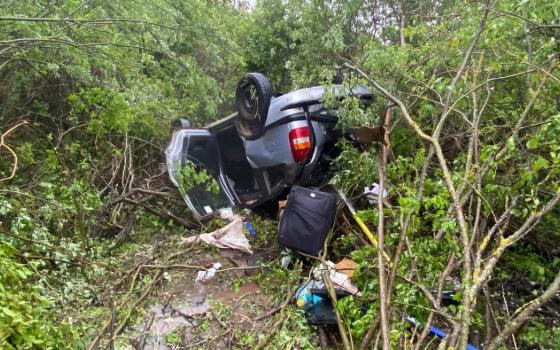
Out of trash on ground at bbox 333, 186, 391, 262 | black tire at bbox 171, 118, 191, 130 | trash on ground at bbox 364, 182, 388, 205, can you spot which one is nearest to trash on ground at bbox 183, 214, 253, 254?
trash on ground at bbox 333, 186, 391, 262

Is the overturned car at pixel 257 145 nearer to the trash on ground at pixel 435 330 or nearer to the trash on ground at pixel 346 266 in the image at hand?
the trash on ground at pixel 346 266

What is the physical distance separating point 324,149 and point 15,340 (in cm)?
345

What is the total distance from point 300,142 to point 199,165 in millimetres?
1496

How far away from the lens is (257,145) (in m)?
4.73

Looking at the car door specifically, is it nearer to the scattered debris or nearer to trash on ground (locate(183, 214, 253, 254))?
trash on ground (locate(183, 214, 253, 254))

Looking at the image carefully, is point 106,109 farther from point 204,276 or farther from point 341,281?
point 341,281

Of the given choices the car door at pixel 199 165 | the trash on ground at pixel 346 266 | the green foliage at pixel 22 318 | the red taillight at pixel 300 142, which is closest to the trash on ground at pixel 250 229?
the car door at pixel 199 165

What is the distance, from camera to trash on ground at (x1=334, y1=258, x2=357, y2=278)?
334 cm

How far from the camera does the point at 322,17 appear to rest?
741 cm

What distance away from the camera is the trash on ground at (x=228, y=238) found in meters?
4.20

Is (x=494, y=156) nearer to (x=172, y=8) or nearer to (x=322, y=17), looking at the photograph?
(x=172, y=8)

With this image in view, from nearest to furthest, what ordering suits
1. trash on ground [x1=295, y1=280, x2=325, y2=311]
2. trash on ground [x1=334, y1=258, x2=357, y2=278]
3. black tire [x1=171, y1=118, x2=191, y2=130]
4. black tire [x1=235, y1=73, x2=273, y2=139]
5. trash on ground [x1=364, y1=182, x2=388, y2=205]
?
1. trash on ground [x1=295, y1=280, x2=325, y2=311]
2. trash on ground [x1=334, y1=258, x2=357, y2=278]
3. trash on ground [x1=364, y1=182, x2=388, y2=205]
4. black tire [x1=235, y1=73, x2=273, y2=139]
5. black tire [x1=171, y1=118, x2=191, y2=130]

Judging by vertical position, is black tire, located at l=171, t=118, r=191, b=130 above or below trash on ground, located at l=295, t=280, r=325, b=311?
above

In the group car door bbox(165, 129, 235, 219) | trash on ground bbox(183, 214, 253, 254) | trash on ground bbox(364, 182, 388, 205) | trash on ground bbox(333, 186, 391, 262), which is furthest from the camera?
car door bbox(165, 129, 235, 219)
